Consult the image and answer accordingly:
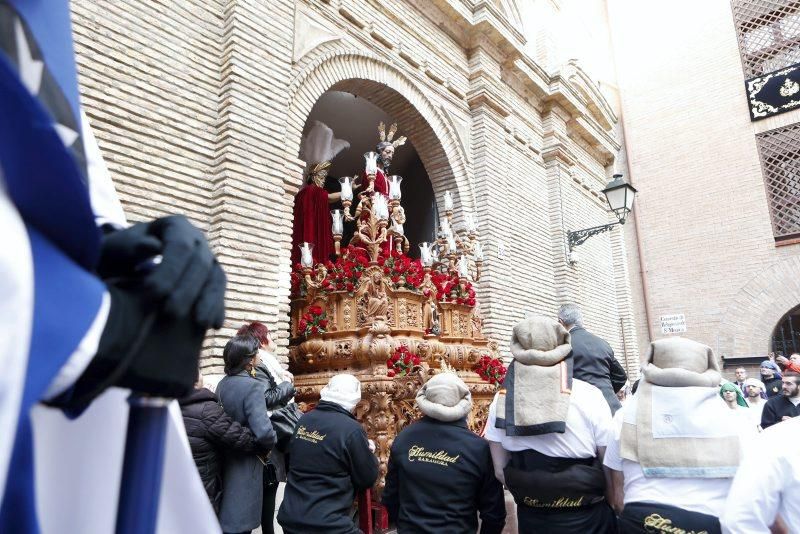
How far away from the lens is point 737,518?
2.05 meters

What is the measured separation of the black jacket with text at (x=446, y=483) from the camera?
9.74 feet

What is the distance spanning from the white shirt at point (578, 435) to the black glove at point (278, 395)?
1.75m

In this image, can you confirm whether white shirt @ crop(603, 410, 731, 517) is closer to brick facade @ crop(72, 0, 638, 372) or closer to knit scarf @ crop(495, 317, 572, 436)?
knit scarf @ crop(495, 317, 572, 436)

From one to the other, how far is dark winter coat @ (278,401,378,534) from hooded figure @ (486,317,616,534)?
0.84 metres

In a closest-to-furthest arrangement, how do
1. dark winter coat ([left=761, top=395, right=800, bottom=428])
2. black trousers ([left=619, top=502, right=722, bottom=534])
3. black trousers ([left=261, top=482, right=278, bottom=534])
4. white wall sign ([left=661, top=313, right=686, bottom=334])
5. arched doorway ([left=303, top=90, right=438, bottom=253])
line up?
black trousers ([left=619, top=502, right=722, bottom=534]), black trousers ([left=261, top=482, right=278, bottom=534]), dark winter coat ([left=761, top=395, right=800, bottom=428]), arched doorway ([left=303, top=90, right=438, bottom=253]), white wall sign ([left=661, top=313, right=686, bottom=334])

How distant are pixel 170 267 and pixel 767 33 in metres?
19.3

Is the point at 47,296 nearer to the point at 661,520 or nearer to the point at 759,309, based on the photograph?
the point at 661,520

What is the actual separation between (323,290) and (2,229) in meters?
5.66

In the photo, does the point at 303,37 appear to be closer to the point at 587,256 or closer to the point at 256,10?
the point at 256,10

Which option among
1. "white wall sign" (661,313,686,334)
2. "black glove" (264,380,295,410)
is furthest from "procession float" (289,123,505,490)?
"white wall sign" (661,313,686,334)

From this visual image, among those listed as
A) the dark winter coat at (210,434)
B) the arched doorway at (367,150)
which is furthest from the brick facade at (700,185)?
the dark winter coat at (210,434)

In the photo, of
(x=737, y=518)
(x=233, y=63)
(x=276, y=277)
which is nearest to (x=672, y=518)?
(x=737, y=518)

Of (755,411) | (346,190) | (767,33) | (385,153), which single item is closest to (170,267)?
(346,190)

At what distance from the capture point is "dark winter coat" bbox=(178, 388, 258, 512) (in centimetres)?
334
